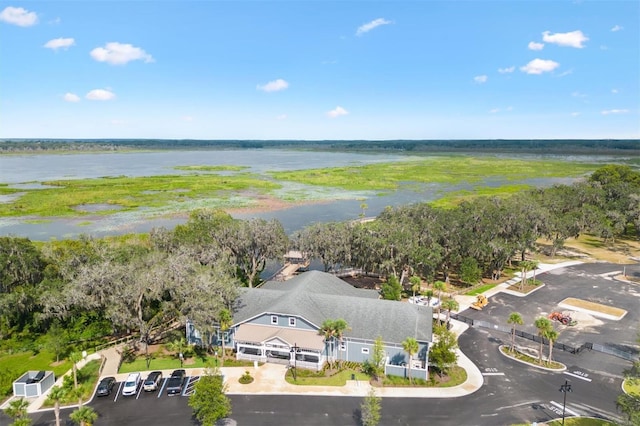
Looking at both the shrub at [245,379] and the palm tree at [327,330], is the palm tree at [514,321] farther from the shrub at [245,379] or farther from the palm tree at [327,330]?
the shrub at [245,379]

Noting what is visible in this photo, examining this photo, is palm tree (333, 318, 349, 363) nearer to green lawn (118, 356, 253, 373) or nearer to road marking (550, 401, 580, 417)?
green lawn (118, 356, 253, 373)

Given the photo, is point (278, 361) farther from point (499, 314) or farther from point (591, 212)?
point (591, 212)

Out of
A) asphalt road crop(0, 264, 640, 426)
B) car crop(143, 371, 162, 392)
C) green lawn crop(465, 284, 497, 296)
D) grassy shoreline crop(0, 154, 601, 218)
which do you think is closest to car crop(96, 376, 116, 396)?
asphalt road crop(0, 264, 640, 426)

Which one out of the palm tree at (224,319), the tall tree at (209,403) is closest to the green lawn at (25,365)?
the palm tree at (224,319)

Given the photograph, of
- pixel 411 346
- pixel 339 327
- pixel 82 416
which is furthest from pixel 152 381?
pixel 411 346

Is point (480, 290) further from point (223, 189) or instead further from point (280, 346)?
point (223, 189)

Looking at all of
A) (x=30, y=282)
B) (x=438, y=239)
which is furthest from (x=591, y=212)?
(x=30, y=282)
